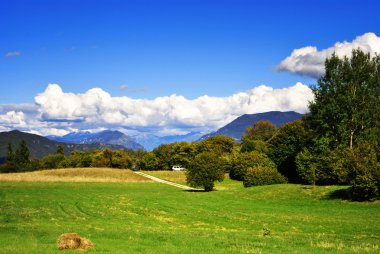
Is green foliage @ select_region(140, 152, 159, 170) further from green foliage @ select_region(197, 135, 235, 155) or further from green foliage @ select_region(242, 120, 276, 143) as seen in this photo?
green foliage @ select_region(242, 120, 276, 143)

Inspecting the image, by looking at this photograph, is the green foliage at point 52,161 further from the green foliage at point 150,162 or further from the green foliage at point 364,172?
the green foliage at point 364,172

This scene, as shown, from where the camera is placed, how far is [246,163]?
3967 inches

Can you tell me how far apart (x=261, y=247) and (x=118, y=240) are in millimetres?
7088

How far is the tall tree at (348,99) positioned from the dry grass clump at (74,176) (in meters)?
56.8

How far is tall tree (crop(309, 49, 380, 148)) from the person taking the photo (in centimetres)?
6084

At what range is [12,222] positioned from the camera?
31.2m

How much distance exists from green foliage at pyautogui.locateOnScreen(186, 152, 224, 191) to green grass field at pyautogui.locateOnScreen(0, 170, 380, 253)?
13.4m

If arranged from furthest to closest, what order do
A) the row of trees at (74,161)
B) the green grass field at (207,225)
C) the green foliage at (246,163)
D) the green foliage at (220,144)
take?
the row of trees at (74,161) < the green foliage at (220,144) < the green foliage at (246,163) < the green grass field at (207,225)

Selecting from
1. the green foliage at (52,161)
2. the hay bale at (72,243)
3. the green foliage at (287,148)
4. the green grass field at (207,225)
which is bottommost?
the green foliage at (52,161)

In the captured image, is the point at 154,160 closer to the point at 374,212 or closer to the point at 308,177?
the point at 308,177

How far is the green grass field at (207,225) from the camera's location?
18.4 m

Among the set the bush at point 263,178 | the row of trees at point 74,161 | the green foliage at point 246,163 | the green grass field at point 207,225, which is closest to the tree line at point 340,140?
the bush at point 263,178

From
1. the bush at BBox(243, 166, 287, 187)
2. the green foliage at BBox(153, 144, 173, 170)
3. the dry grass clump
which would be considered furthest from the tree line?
the green foliage at BBox(153, 144, 173, 170)

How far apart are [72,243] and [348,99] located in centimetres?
5331
